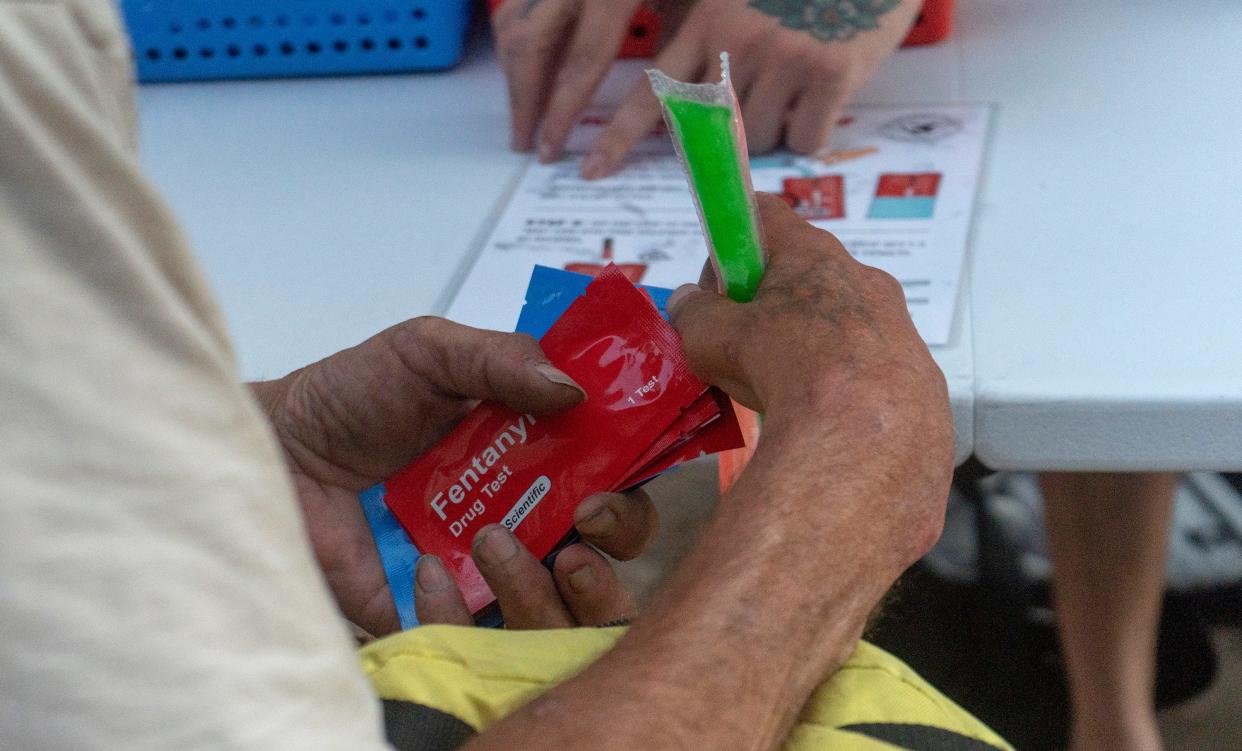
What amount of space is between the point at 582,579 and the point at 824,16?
0.58 m

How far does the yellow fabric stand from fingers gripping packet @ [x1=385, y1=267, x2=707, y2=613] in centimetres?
12

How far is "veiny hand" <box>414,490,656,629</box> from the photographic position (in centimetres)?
58

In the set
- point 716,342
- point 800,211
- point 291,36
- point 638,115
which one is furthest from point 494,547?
point 291,36

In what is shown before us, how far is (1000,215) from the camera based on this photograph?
2.69ft

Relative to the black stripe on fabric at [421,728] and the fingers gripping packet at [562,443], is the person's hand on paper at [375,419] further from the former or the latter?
the black stripe on fabric at [421,728]

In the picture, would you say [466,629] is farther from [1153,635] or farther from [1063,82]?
[1153,635]

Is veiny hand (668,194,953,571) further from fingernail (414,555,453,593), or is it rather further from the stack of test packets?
fingernail (414,555,453,593)

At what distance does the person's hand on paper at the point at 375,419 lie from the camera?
60 cm

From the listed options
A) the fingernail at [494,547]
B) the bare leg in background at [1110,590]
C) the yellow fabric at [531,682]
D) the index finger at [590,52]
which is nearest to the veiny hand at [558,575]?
the fingernail at [494,547]

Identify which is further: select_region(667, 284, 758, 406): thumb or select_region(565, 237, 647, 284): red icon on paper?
select_region(565, 237, 647, 284): red icon on paper

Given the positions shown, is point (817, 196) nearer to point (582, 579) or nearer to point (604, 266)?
point (604, 266)

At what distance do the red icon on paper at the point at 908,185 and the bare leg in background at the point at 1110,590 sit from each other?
385 millimetres

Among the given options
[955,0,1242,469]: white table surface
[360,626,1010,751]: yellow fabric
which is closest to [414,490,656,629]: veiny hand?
[360,626,1010,751]: yellow fabric

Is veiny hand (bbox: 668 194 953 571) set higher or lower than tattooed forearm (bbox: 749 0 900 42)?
higher
